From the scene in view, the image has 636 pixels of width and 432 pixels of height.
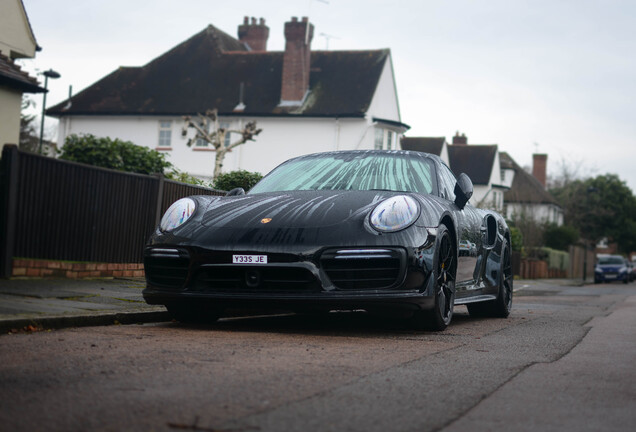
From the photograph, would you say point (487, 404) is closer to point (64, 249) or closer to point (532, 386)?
point (532, 386)

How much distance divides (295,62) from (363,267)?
36786 millimetres

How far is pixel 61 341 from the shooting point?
5.51 m

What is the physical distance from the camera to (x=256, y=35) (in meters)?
50.8

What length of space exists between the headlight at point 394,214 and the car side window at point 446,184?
1.04m

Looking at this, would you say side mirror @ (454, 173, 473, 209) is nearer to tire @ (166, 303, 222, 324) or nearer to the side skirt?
the side skirt

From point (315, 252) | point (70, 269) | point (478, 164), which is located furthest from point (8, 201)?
point (478, 164)

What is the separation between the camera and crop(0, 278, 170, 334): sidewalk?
6234mm

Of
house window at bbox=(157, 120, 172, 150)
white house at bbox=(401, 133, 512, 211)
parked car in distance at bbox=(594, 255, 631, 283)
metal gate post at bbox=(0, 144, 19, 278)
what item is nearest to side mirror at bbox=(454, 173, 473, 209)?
metal gate post at bbox=(0, 144, 19, 278)

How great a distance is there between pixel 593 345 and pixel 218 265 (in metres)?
3.03

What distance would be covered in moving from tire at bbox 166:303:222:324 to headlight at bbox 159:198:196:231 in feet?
2.15

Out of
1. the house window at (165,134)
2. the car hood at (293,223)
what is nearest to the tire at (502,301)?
the car hood at (293,223)

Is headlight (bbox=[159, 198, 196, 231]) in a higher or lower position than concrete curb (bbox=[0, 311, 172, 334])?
higher

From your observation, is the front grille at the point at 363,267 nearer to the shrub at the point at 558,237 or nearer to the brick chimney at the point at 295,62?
the brick chimney at the point at 295,62

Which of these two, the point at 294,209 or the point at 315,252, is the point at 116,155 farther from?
the point at 315,252
